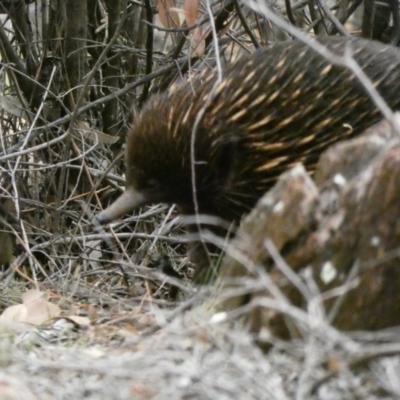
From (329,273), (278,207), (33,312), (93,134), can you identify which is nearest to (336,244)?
(329,273)

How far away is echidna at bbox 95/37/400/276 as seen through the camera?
2.96 m

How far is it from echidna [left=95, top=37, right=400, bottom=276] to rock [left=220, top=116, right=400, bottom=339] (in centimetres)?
95

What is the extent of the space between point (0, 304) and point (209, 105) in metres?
1.18

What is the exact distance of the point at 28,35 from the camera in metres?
4.56

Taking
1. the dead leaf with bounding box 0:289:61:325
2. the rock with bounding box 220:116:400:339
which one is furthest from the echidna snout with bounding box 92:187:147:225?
the rock with bounding box 220:116:400:339

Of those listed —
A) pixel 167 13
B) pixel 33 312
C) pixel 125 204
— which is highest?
pixel 167 13

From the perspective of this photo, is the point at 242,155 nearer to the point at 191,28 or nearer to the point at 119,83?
the point at 191,28

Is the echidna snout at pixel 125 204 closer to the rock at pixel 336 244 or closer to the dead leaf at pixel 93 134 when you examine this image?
the dead leaf at pixel 93 134

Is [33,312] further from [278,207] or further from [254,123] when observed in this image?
[278,207]

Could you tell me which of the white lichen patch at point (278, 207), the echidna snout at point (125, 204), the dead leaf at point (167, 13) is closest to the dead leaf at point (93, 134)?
the dead leaf at point (167, 13)

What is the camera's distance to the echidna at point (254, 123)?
2.96 m

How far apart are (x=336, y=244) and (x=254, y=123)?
46.1 inches

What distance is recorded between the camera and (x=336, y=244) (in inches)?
73.9

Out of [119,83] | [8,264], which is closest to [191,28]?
[119,83]
